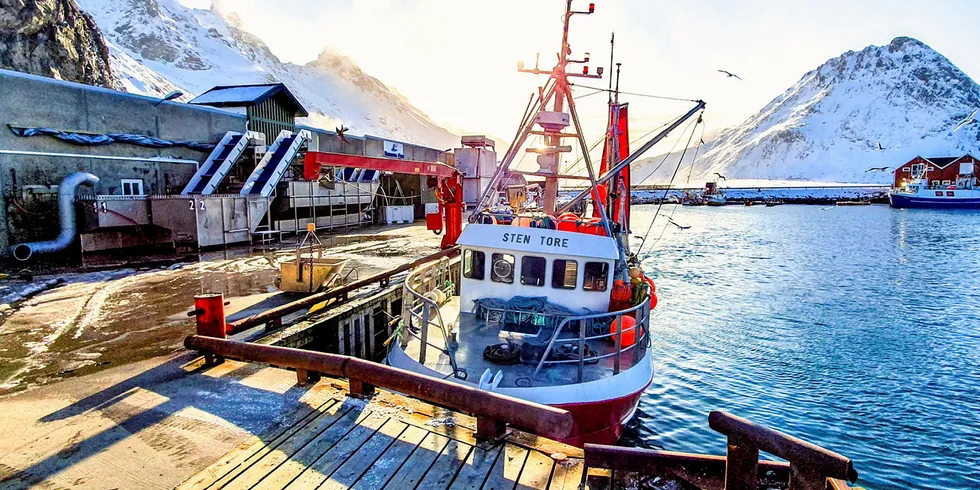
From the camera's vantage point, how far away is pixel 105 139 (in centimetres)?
2150

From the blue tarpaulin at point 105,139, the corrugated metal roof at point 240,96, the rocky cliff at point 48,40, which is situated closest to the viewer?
the blue tarpaulin at point 105,139

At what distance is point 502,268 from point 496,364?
2.40 meters

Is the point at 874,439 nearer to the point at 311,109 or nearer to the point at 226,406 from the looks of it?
the point at 226,406

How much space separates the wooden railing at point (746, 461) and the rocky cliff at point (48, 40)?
138 feet

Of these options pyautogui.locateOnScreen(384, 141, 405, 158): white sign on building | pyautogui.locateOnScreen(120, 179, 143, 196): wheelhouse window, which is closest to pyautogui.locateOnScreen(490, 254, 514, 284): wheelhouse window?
pyautogui.locateOnScreen(120, 179, 143, 196): wheelhouse window

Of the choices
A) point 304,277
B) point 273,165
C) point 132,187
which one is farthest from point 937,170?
point 132,187

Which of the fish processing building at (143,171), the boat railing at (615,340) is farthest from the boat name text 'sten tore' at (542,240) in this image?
the fish processing building at (143,171)

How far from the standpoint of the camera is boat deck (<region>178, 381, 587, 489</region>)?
4.40 meters

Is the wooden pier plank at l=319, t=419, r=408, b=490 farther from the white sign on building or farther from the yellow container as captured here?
the white sign on building

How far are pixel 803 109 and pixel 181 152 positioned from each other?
742ft

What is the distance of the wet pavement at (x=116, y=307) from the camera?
827cm

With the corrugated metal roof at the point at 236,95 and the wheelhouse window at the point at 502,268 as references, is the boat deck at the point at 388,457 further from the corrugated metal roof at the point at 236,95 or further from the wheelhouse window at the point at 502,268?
the corrugated metal roof at the point at 236,95

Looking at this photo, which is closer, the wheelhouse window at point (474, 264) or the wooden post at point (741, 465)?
the wooden post at point (741, 465)

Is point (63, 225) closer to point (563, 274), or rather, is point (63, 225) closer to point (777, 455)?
point (563, 274)
